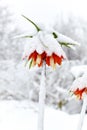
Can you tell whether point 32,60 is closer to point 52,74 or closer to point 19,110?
point 19,110

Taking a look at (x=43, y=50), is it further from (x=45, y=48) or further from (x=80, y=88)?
(x=80, y=88)

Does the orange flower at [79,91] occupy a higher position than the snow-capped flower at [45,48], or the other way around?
the snow-capped flower at [45,48]

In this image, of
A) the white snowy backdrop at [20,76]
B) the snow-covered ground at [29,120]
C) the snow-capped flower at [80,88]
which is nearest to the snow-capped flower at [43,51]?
the snow-capped flower at [80,88]

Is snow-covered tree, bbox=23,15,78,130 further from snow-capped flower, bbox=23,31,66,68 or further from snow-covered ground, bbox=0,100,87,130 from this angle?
snow-covered ground, bbox=0,100,87,130

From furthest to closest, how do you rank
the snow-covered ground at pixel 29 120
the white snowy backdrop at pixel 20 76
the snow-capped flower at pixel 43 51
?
1. the white snowy backdrop at pixel 20 76
2. the snow-covered ground at pixel 29 120
3. the snow-capped flower at pixel 43 51

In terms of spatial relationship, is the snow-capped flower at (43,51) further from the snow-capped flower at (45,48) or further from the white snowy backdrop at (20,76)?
the white snowy backdrop at (20,76)

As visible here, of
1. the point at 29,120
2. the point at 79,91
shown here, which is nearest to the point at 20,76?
the point at 29,120

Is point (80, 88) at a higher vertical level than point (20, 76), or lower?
lower

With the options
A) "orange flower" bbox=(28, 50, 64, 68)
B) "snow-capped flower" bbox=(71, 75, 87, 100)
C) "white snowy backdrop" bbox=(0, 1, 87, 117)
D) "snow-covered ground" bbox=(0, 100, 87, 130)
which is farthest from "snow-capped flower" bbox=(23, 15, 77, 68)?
"white snowy backdrop" bbox=(0, 1, 87, 117)

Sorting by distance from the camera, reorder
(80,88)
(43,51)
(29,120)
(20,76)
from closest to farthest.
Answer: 1. (43,51)
2. (80,88)
3. (29,120)
4. (20,76)

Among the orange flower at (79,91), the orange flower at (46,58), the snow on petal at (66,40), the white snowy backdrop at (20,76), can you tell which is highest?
the white snowy backdrop at (20,76)
